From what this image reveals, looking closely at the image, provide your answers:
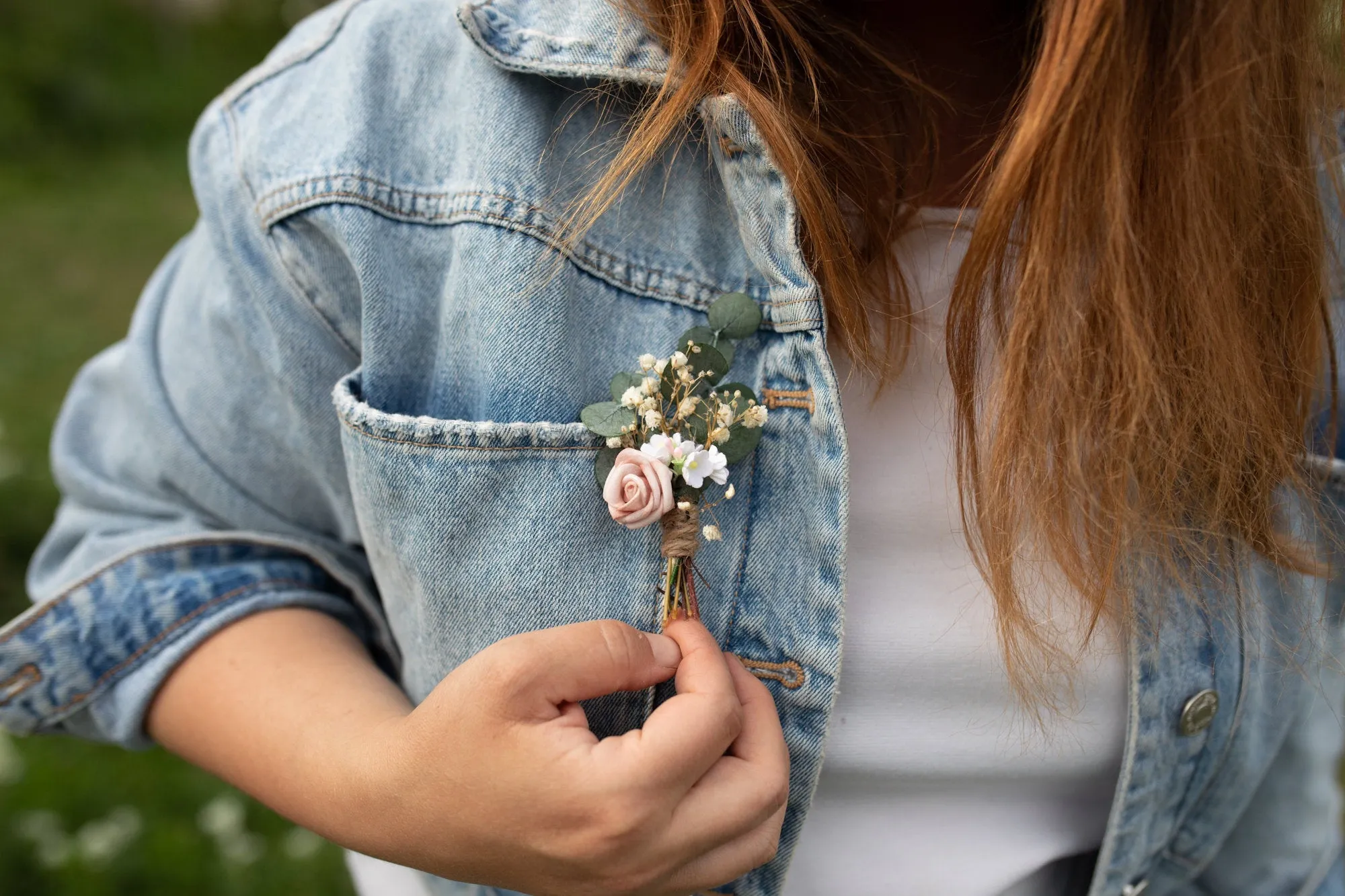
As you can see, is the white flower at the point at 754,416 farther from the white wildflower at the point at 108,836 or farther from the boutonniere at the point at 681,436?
the white wildflower at the point at 108,836

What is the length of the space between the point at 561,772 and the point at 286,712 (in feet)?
1.14

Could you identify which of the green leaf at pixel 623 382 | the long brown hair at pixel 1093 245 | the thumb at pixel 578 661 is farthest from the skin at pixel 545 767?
the green leaf at pixel 623 382

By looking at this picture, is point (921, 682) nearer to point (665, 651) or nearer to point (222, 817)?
point (665, 651)

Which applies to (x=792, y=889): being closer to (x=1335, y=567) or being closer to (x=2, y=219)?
(x=1335, y=567)

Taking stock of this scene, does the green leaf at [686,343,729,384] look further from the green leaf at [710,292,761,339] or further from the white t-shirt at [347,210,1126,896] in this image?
the white t-shirt at [347,210,1126,896]

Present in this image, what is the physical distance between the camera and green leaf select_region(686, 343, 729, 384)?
3.43 ft

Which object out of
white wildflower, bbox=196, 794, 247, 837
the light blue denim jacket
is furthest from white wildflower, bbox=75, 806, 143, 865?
the light blue denim jacket

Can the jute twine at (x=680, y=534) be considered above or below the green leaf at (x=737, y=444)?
below

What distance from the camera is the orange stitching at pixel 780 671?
1.09 meters

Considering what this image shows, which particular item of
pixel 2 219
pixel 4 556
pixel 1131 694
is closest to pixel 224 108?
pixel 1131 694

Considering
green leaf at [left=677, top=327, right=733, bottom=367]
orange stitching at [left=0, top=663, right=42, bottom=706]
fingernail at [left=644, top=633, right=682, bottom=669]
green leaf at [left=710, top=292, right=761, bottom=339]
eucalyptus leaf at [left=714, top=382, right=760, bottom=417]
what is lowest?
orange stitching at [left=0, top=663, right=42, bottom=706]

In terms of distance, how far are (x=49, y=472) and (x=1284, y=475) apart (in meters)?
3.42

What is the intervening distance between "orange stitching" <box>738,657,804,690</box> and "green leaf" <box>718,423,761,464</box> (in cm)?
22

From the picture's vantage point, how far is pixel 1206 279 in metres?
0.98
